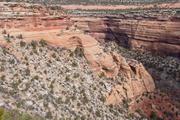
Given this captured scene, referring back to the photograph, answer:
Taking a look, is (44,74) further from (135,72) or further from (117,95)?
(135,72)

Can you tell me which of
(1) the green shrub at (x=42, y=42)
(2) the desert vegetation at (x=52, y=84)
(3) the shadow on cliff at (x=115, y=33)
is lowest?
(3) the shadow on cliff at (x=115, y=33)

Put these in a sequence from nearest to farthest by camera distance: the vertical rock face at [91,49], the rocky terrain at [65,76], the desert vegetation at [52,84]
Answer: the desert vegetation at [52,84] < the rocky terrain at [65,76] < the vertical rock face at [91,49]

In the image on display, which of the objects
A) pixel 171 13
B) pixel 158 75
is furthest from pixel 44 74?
pixel 171 13

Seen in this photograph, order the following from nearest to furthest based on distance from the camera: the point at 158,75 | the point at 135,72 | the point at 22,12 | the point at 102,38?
the point at 22,12 < the point at 135,72 < the point at 158,75 < the point at 102,38

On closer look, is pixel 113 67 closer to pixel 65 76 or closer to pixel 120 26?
pixel 65 76

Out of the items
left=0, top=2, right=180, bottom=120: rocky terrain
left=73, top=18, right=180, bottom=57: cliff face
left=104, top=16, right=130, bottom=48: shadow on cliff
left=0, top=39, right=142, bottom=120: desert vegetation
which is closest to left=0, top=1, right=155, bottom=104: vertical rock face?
left=0, top=2, right=180, bottom=120: rocky terrain

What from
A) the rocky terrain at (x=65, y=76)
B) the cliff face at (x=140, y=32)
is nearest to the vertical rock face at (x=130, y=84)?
the rocky terrain at (x=65, y=76)

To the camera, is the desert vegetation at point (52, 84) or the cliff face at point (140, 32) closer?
the desert vegetation at point (52, 84)

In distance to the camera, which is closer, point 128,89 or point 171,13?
point 128,89

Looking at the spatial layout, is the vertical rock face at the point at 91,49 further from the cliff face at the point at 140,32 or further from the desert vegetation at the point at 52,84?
the cliff face at the point at 140,32
